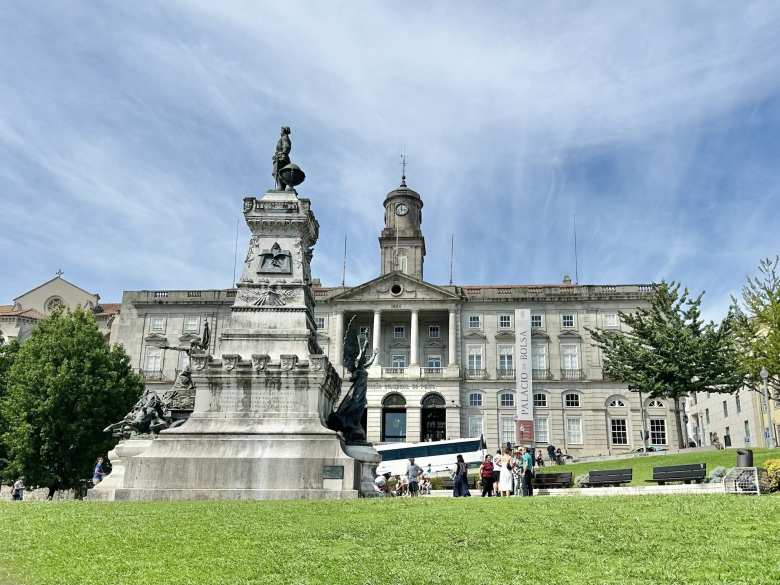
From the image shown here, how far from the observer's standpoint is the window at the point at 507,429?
59.9m

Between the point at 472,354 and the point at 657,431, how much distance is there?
16847 millimetres

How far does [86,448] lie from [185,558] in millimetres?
31962

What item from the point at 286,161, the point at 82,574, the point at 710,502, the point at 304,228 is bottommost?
the point at 82,574

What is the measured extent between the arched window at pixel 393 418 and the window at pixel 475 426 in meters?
5.80

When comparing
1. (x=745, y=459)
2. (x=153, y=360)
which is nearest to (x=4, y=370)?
(x=153, y=360)

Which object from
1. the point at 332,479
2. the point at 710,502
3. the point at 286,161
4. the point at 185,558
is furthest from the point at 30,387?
the point at 710,502

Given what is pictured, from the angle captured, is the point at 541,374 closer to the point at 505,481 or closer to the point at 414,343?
the point at 414,343

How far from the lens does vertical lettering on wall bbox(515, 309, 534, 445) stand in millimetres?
57469

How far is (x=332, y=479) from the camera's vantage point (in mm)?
17125

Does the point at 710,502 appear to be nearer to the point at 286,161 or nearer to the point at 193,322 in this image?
the point at 286,161

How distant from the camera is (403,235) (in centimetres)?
7088

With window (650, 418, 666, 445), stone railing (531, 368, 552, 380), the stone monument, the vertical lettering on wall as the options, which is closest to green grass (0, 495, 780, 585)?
the stone monument

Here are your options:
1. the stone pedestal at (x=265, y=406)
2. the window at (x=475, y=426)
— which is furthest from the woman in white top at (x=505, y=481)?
the window at (x=475, y=426)

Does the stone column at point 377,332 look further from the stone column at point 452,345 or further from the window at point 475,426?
the window at point 475,426
